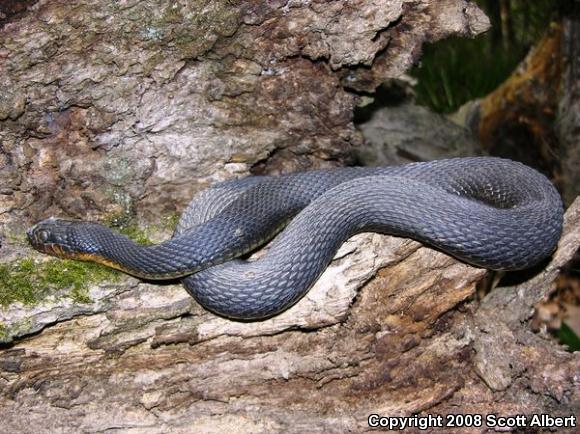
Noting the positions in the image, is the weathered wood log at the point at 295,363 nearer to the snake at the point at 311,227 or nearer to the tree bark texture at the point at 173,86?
the snake at the point at 311,227

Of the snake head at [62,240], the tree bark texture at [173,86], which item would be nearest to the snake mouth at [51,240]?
the snake head at [62,240]

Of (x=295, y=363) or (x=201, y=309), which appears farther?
(x=201, y=309)

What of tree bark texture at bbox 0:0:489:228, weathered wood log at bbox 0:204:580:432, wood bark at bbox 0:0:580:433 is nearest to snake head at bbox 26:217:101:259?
wood bark at bbox 0:0:580:433

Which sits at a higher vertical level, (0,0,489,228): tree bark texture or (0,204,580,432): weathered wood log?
(0,0,489,228): tree bark texture

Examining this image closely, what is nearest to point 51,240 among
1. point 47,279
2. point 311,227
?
point 47,279

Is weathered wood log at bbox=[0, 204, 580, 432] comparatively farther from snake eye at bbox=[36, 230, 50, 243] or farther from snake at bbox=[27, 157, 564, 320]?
snake eye at bbox=[36, 230, 50, 243]

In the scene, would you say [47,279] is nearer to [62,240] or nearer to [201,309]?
[62,240]
